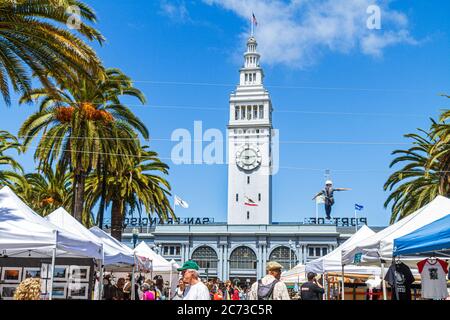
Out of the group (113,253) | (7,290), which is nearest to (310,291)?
(113,253)

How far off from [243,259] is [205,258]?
255 inches

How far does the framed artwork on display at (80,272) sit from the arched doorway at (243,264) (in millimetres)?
73330

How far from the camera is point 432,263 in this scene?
11.6 meters

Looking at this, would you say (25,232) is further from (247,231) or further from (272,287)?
(247,231)

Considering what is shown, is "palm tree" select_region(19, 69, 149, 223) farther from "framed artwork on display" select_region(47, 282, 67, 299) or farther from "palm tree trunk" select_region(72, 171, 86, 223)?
"framed artwork on display" select_region(47, 282, 67, 299)

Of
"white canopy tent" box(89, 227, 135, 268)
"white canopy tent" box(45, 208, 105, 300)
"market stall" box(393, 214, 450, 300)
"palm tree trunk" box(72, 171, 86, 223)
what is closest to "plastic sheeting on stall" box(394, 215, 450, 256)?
"market stall" box(393, 214, 450, 300)

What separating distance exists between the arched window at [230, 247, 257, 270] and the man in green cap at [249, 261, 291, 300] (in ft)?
272

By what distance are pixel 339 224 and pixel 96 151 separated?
78320 mm

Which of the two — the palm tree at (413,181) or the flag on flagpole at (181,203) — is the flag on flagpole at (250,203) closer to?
the flag on flagpole at (181,203)

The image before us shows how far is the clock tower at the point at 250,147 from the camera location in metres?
97.5

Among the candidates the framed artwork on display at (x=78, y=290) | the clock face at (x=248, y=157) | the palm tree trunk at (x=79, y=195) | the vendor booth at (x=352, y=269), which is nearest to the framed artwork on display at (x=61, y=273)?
the framed artwork on display at (x=78, y=290)
